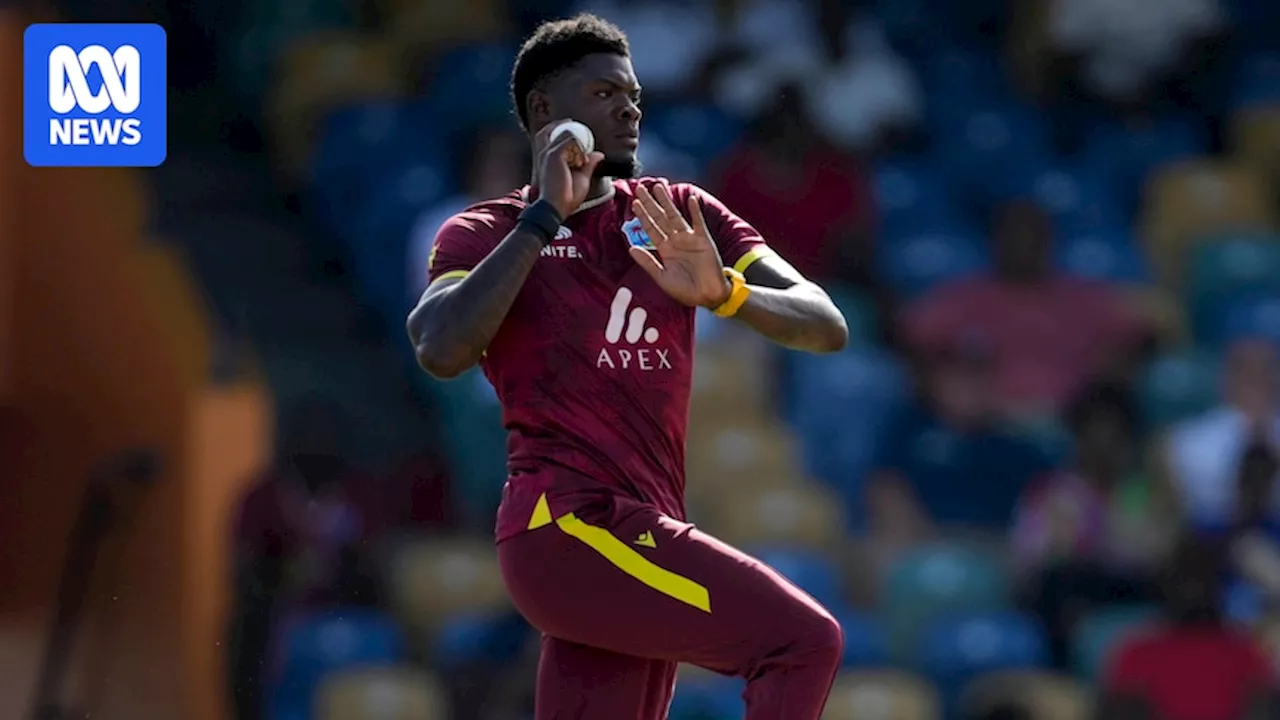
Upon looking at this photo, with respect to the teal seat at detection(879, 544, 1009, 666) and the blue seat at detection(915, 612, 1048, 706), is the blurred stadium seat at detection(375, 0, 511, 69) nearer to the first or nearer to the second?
the teal seat at detection(879, 544, 1009, 666)

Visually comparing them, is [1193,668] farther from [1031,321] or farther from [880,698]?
[1031,321]

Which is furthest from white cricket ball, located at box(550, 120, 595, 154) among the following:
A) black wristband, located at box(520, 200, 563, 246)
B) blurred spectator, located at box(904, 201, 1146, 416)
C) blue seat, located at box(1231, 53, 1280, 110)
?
blue seat, located at box(1231, 53, 1280, 110)

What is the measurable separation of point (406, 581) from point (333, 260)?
1740 millimetres

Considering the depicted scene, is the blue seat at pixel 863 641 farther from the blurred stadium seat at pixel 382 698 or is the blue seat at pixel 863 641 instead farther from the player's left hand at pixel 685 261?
the player's left hand at pixel 685 261

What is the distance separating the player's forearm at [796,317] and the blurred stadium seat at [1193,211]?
17.3 ft

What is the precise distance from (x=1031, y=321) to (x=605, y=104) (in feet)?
14.7

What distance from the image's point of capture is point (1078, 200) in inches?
360

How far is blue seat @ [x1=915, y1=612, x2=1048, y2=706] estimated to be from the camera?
25.1 ft

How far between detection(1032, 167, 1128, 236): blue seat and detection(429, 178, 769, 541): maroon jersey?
512cm

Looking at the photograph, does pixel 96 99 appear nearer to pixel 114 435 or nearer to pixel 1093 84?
pixel 114 435

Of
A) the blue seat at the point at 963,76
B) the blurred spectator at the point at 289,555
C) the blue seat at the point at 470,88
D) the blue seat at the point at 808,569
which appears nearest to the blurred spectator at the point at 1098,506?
the blue seat at the point at 808,569

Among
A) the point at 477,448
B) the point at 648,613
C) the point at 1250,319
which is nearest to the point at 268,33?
the point at 477,448

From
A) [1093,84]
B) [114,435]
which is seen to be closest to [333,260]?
[114,435]

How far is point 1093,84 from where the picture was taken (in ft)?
31.7
